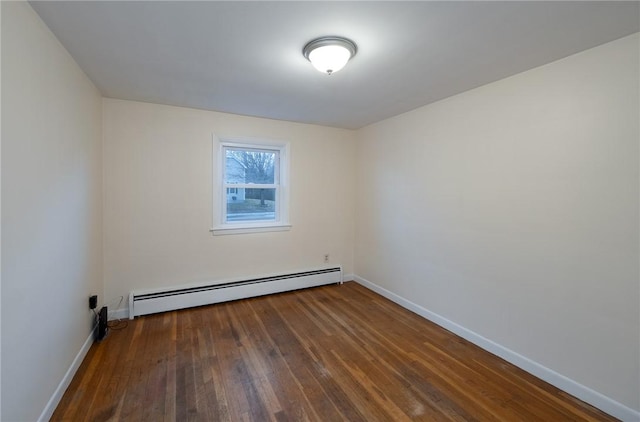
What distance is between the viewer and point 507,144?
2334 millimetres

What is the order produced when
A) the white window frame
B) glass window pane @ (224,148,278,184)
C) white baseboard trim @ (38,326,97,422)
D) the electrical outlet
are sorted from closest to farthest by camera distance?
white baseboard trim @ (38,326,97,422) < the electrical outlet < the white window frame < glass window pane @ (224,148,278,184)

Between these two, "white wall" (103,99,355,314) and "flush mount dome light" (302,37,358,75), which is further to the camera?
"white wall" (103,99,355,314)

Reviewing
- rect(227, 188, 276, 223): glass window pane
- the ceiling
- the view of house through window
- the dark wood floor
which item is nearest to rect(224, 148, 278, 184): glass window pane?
the view of house through window

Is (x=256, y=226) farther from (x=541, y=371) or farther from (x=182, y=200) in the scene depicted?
(x=541, y=371)

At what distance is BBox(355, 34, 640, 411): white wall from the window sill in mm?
1717

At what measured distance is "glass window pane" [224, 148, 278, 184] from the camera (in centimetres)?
365

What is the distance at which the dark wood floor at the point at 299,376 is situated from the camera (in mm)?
1781

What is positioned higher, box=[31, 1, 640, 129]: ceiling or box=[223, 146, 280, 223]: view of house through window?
box=[31, 1, 640, 129]: ceiling

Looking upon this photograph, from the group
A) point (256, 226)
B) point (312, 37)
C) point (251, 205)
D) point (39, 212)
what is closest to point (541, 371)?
point (312, 37)

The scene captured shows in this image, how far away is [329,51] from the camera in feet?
5.95

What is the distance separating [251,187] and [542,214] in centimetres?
309

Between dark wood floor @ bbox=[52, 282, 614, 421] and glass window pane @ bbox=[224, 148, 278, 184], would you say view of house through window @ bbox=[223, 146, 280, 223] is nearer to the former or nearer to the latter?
glass window pane @ bbox=[224, 148, 278, 184]

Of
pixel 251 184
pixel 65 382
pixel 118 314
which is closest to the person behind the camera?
pixel 65 382

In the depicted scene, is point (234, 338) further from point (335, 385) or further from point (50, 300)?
point (50, 300)
